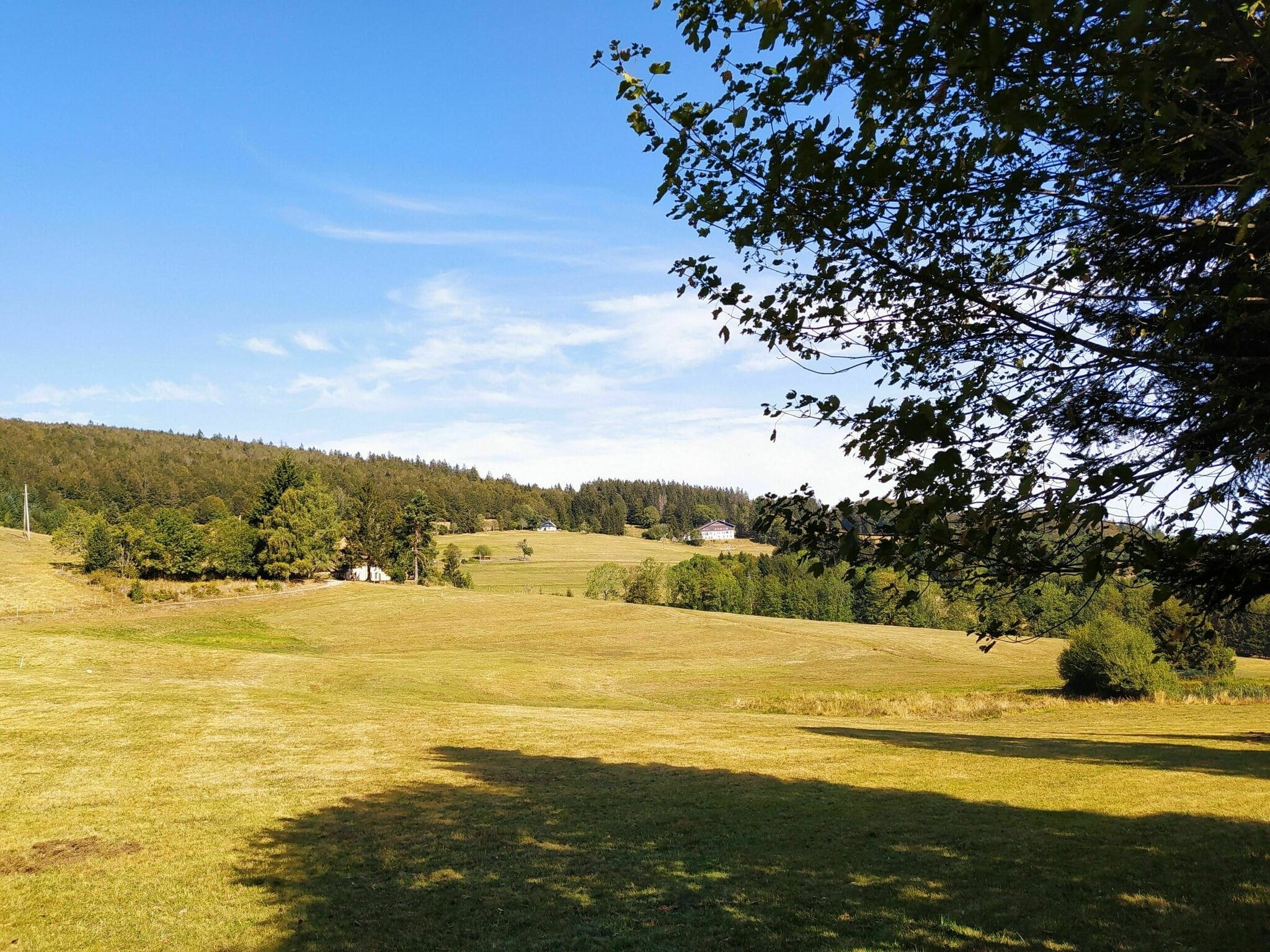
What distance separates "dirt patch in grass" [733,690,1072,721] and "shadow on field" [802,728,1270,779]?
9273 millimetres

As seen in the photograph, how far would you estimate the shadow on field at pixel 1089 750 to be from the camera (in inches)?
806

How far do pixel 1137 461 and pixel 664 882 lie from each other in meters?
7.81

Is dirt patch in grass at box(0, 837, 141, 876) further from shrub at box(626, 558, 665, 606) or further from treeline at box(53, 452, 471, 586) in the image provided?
shrub at box(626, 558, 665, 606)

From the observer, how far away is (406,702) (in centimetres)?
3103

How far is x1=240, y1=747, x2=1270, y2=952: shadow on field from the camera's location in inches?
345

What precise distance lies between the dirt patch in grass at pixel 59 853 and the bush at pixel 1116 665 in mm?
46955

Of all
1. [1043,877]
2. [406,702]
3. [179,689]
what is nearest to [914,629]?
[406,702]

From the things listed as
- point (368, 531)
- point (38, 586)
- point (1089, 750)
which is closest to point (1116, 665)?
point (1089, 750)

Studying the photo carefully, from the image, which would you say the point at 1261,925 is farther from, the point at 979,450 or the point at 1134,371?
the point at 979,450

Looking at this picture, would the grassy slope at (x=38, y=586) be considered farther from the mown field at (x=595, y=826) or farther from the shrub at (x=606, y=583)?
the shrub at (x=606, y=583)

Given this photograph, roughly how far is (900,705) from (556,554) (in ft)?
412

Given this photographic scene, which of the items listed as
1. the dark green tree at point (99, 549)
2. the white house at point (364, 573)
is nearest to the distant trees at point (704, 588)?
the white house at point (364, 573)

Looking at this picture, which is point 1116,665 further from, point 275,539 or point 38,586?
point 38,586

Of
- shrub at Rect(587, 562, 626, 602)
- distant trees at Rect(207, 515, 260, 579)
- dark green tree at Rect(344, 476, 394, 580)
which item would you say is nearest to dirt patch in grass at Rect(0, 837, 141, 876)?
distant trees at Rect(207, 515, 260, 579)
